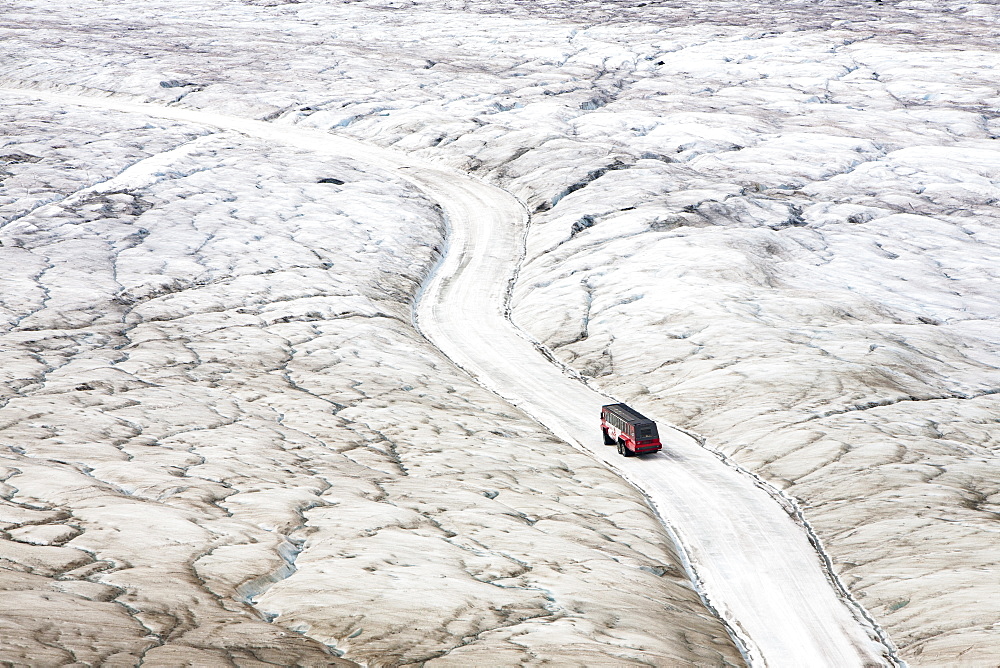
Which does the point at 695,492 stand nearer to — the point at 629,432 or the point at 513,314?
the point at 629,432

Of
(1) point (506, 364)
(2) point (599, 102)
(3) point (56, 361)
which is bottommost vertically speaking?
(1) point (506, 364)

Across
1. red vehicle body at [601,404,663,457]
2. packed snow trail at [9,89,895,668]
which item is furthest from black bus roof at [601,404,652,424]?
packed snow trail at [9,89,895,668]

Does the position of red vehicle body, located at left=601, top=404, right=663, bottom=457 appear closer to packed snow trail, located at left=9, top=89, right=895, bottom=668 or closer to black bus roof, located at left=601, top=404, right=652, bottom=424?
black bus roof, located at left=601, top=404, right=652, bottom=424

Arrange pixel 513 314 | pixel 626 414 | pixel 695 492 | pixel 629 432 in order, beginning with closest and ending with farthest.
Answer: pixel 695 492
pixel 629 432
pixel 626 414
pixel 513 314

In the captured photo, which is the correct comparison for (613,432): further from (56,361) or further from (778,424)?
(56,361)

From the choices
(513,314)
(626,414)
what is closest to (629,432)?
(626,414)

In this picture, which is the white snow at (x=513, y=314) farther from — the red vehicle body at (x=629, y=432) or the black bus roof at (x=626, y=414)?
the black bus roof at (x=626, y=414)

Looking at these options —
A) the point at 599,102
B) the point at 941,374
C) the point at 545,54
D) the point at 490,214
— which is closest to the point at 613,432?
the point at 941,374
